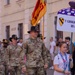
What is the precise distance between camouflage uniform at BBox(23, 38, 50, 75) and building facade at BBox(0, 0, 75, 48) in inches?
464

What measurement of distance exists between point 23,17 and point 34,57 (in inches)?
696

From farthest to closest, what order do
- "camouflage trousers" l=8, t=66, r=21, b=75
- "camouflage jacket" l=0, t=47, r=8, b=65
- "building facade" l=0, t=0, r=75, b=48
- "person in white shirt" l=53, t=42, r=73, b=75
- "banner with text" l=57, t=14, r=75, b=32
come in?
1. "building facade" l=0, t=0, r=75, b=48
2. "camouflage jacket" l=0, t=47, r=8, b=65
3. "camouflage trousers" l=8, t=66, r=21, b=75
4. "person in white shirt" l=53, t=42, r=73, b=75
5. "banner with text" l=57, t=14, r=75, b=32

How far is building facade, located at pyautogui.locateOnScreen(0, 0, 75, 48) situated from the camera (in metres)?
22.7

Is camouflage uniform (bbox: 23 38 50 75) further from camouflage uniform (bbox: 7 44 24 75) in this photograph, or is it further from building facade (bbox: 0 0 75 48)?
building facade (bbox: 0 0 75 48)

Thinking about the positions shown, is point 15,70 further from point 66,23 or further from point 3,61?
point 66,23

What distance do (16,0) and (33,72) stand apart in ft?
62.5

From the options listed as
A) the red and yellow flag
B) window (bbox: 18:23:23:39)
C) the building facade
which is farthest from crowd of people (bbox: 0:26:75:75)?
window (bbox: 18:23:23:39)

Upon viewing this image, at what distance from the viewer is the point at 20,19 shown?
27.3 metres

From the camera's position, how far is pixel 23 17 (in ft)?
87.8

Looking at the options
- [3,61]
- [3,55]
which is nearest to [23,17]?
[3,55]

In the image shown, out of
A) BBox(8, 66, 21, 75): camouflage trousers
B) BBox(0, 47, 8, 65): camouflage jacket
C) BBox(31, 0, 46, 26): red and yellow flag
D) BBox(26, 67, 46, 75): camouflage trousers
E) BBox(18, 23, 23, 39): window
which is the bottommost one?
BBox(8, 66, 21, 75): camouflage trousers

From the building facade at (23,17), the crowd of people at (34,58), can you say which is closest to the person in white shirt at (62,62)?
the crowd of people at (34,58)

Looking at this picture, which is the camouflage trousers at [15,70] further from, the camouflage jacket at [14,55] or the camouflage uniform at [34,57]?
the camouflage uniform at [34,57]

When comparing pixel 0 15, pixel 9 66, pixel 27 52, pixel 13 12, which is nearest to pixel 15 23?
pixel 13 12
